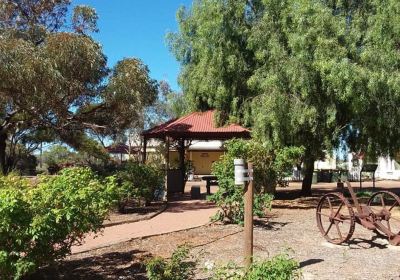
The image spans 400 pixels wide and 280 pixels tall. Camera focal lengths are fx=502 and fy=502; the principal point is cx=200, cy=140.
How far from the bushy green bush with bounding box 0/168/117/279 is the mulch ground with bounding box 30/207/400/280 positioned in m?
1.19

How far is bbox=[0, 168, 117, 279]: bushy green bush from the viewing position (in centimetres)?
531

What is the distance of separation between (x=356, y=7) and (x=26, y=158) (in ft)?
117

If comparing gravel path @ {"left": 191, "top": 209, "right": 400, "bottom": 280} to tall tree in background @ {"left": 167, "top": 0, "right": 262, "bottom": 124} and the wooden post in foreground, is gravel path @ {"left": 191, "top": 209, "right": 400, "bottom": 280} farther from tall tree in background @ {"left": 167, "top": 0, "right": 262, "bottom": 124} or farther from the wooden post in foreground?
tall tree in background @ {"left": 167, "top": 0, "right": 262, "bottom": 124}

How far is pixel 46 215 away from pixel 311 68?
11.2 metres

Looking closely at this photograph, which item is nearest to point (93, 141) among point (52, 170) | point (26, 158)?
point (26, 158)

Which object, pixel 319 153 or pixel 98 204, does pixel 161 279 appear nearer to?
pixel 98 204

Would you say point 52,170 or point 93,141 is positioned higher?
point 93,141

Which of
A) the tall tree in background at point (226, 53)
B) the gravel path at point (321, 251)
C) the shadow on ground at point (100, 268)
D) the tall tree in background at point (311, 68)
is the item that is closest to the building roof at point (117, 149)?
the tall tree in background at point (226, 53)

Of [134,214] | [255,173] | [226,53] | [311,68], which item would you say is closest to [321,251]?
[255,173]

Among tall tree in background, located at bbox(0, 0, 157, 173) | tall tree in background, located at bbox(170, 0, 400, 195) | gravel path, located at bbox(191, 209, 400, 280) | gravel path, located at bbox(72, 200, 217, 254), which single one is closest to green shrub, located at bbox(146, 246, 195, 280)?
gravel path, located at bbox(191, 209, 400, 280)

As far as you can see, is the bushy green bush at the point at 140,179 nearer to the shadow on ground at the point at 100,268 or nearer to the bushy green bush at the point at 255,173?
the bushy green bush at the point at 255,173

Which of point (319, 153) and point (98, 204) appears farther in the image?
point (319, 153)

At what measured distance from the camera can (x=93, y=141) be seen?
48.2m

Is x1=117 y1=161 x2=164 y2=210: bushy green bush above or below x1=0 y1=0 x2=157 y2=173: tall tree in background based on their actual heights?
below
